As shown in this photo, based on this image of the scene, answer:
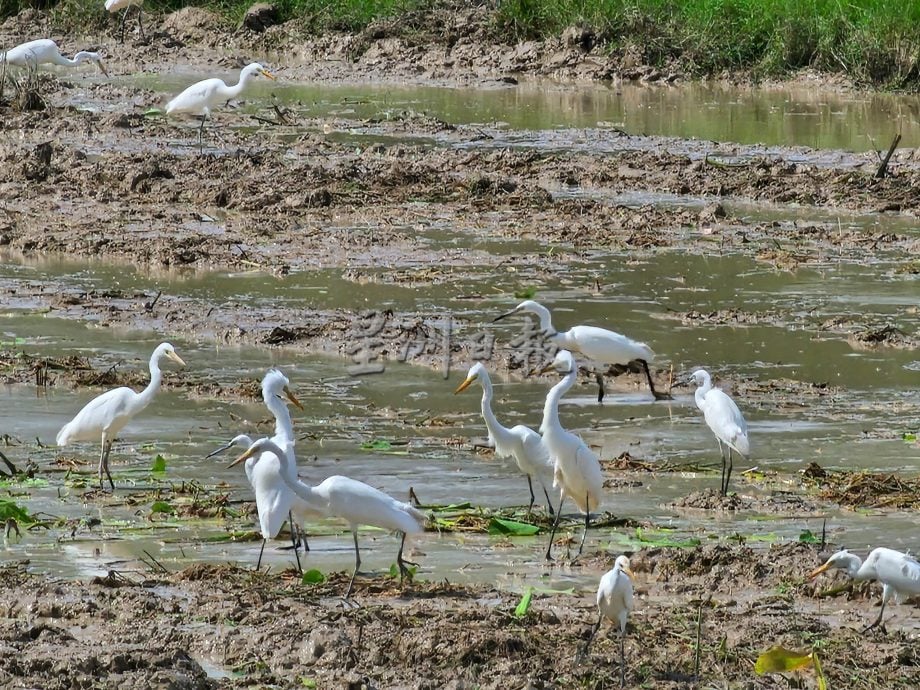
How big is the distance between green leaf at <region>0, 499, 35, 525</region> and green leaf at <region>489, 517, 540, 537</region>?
7.05 ft

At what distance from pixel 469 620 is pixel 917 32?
19.8 m

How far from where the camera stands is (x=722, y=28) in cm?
2603

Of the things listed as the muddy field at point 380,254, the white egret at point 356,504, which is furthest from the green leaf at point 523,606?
the white egret at point 356,504

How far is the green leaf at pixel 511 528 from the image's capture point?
7.82 m

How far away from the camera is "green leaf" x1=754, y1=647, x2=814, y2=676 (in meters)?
5.59

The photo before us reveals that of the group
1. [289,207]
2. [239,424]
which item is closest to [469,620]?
[239,424]

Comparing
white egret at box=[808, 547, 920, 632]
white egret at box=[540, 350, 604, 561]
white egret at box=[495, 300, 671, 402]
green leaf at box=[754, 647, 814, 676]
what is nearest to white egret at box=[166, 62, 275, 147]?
white egret at box=[495, 300, 671, 402]

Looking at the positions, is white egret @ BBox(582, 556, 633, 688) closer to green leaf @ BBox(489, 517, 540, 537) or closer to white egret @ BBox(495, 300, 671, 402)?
green leaf @ BBox(489, 517, 540, 537)

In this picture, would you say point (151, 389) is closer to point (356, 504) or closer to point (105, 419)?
point (105, 419)

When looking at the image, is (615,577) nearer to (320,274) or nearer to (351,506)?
(351,506)

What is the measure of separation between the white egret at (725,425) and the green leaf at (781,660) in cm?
270

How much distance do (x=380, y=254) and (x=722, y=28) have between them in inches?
527

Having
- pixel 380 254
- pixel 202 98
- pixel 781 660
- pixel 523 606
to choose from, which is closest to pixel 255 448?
pixel 523 606

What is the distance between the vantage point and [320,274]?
44.7 ft
